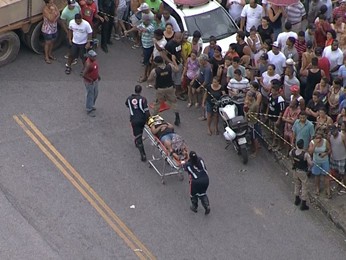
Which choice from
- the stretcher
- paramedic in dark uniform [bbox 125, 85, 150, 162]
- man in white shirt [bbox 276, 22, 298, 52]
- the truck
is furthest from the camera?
the truck

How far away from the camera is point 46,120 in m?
20.0

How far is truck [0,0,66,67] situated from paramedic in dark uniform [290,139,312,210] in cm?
A: 728

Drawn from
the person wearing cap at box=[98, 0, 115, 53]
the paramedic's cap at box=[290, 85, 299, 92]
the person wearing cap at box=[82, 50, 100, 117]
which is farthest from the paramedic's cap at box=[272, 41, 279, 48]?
the person wearing cap at box=[98, 0, 115, 53]

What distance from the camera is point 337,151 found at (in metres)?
17.7

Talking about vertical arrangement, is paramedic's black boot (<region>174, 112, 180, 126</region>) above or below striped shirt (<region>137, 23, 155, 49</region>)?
below

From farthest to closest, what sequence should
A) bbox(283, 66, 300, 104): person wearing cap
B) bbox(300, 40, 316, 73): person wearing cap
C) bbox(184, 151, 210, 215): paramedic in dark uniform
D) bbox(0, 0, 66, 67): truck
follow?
1. bbox(0, 0, 66, 67): truck
2. bbox(300, 40, 316, 73): person wearing cap
3. bbox(283, 66, 300, 104): person wearing cap
4. bbox(184, 151, 210, 215): paramedic in dark uniform

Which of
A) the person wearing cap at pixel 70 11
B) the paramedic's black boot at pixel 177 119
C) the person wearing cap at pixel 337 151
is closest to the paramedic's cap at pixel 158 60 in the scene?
A: the paramedic's black boot at pixel 177 119

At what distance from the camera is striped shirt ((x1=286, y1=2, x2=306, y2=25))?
21.7m

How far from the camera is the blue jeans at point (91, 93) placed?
782 inches

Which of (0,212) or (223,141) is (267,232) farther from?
(0,212)

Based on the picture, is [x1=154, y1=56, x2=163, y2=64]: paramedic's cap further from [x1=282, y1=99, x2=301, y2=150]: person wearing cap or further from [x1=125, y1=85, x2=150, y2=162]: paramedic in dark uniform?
[x1=282, y1=99, x2=301, y2=150]: person wearing cap

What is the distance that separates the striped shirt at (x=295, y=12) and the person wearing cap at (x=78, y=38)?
4.62 metres

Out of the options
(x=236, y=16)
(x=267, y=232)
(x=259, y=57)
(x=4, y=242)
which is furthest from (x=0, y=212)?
(x=236, y=16)

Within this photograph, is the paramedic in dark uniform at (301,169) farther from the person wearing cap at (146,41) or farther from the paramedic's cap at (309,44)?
the person wearing cap at (146,41)
